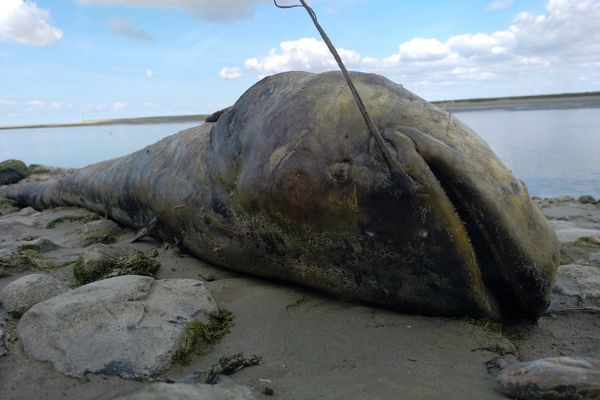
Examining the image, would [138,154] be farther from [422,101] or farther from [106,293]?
[422,101]

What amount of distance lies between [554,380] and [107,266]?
2.38m

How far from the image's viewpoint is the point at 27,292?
2.50 meters

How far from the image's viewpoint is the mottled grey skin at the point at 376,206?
6.94 ft

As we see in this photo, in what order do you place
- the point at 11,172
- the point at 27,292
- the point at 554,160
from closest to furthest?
1. the point at 27,292
2. the point at 11,172
3. the point at 554,160

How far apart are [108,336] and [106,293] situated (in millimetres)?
339

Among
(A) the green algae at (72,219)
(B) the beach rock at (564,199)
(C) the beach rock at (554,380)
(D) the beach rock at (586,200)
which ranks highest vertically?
(C) the beach rock at (554,380)

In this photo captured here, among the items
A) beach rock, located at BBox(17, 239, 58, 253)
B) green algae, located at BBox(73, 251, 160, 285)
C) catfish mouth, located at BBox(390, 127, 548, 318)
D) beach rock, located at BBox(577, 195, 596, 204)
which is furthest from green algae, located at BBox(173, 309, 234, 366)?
beach rock, located at BBox(577, 195, 596, 204)

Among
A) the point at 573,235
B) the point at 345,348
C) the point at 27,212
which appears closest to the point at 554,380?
the point at 345,348

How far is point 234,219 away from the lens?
2.91m

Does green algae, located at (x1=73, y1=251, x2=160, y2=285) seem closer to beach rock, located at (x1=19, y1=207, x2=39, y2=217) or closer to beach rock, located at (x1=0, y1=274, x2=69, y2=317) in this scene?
beach rock, located at (x1=0, y1=274, x2=69, y2=317)

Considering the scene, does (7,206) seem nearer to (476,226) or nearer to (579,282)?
(476,226)

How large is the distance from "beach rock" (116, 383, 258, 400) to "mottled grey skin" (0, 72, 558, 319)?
881 millimetres

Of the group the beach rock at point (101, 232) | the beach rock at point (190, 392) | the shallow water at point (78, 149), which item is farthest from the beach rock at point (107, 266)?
the shallow water at point (78, 149)

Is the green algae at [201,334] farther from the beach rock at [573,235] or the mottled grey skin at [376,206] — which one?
the beach rock at [573,235]
